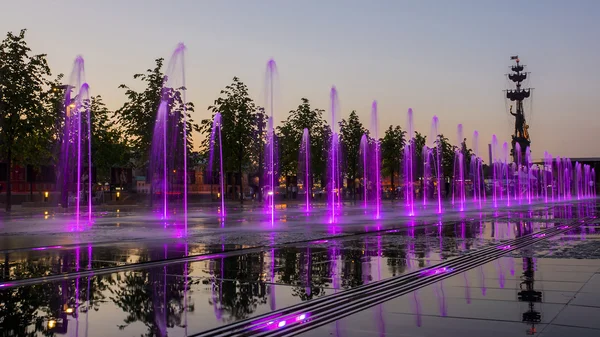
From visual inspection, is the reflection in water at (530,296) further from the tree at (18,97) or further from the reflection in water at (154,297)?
the tree at (18,97)

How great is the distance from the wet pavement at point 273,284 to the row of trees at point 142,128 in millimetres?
24915

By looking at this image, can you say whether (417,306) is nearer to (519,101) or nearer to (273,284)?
(273,284)

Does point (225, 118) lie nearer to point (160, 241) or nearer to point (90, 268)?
point (160, 241)

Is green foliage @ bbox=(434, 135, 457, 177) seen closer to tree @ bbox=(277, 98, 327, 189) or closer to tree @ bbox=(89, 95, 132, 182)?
tree @ bbox=(277, 98, 327, 189)

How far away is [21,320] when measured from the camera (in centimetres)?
707

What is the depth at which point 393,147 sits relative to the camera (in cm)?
9400

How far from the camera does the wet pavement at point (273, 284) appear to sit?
22.6ft

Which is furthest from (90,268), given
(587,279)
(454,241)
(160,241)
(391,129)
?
(391,129)

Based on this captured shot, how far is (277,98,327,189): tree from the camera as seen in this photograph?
2815 inches

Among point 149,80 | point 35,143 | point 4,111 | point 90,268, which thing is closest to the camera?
point 90,268

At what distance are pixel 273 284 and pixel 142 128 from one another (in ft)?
140

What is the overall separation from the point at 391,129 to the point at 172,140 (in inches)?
1994

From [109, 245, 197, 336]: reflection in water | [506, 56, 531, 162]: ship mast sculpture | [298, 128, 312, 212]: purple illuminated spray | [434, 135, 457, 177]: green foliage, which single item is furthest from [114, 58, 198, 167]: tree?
[506, 56, 531, 162]: ship mast sculpture

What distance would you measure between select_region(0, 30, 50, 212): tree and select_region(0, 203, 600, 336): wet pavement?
24297mm
